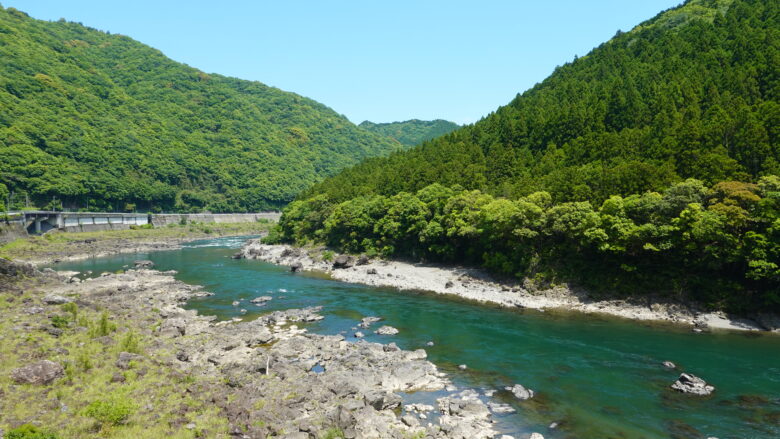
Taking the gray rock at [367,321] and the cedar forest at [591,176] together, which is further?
the cedar forest at [591,176]

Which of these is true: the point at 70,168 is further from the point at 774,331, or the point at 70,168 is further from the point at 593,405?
the point at 774,331

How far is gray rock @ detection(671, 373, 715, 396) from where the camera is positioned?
2373cm

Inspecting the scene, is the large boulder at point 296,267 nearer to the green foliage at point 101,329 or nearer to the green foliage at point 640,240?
the green foliage at point 640,240

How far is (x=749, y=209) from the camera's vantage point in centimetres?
3697

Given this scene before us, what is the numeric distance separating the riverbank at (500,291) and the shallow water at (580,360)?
249cm

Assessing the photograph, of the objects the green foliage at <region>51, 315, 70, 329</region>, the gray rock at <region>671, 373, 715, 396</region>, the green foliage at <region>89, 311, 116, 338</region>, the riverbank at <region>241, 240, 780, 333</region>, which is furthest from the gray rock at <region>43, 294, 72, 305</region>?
the gray rock at <region>671, 373, 715, 396</region>

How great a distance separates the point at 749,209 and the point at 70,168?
162674mm

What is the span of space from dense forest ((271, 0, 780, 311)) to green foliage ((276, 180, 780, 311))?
0.13m

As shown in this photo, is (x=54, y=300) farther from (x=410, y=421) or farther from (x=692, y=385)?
(x=692, y=385)

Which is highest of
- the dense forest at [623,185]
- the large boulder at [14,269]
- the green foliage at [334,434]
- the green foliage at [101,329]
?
the dense forest at [623,185]

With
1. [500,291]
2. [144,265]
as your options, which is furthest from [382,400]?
[144,265]

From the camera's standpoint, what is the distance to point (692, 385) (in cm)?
2406

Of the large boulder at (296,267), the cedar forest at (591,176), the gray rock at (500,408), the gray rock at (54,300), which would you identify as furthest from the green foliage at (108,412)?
A: the large boulder at (296,267)

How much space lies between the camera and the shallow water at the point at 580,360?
20.9m
